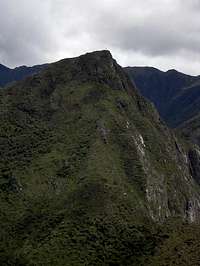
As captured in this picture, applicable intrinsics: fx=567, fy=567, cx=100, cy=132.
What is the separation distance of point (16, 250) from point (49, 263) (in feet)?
52.8

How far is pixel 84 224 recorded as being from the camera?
196 metres

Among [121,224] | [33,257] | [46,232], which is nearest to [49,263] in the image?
[33,257]

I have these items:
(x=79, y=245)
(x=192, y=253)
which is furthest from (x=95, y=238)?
(x=192, y=253)

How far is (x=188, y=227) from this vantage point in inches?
7298

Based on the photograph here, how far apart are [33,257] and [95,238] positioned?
2260cm

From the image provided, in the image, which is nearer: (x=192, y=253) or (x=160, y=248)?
(x=192, y=253)

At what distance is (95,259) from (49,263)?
1484 centimetres

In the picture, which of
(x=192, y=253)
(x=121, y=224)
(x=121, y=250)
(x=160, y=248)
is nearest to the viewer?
(x=192, y=253)

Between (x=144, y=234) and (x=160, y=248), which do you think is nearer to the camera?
(x=160, y=248)

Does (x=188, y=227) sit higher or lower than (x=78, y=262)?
higher

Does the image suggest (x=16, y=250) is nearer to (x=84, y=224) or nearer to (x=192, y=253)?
(x=84, y=224)

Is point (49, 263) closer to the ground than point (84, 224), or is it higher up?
closer to the ground

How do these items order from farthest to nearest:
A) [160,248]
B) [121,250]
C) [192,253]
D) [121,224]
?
[121,224] < [121,250] < [160,248] < [192,253]

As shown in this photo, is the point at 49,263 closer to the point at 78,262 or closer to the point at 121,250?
the point at 78,262
